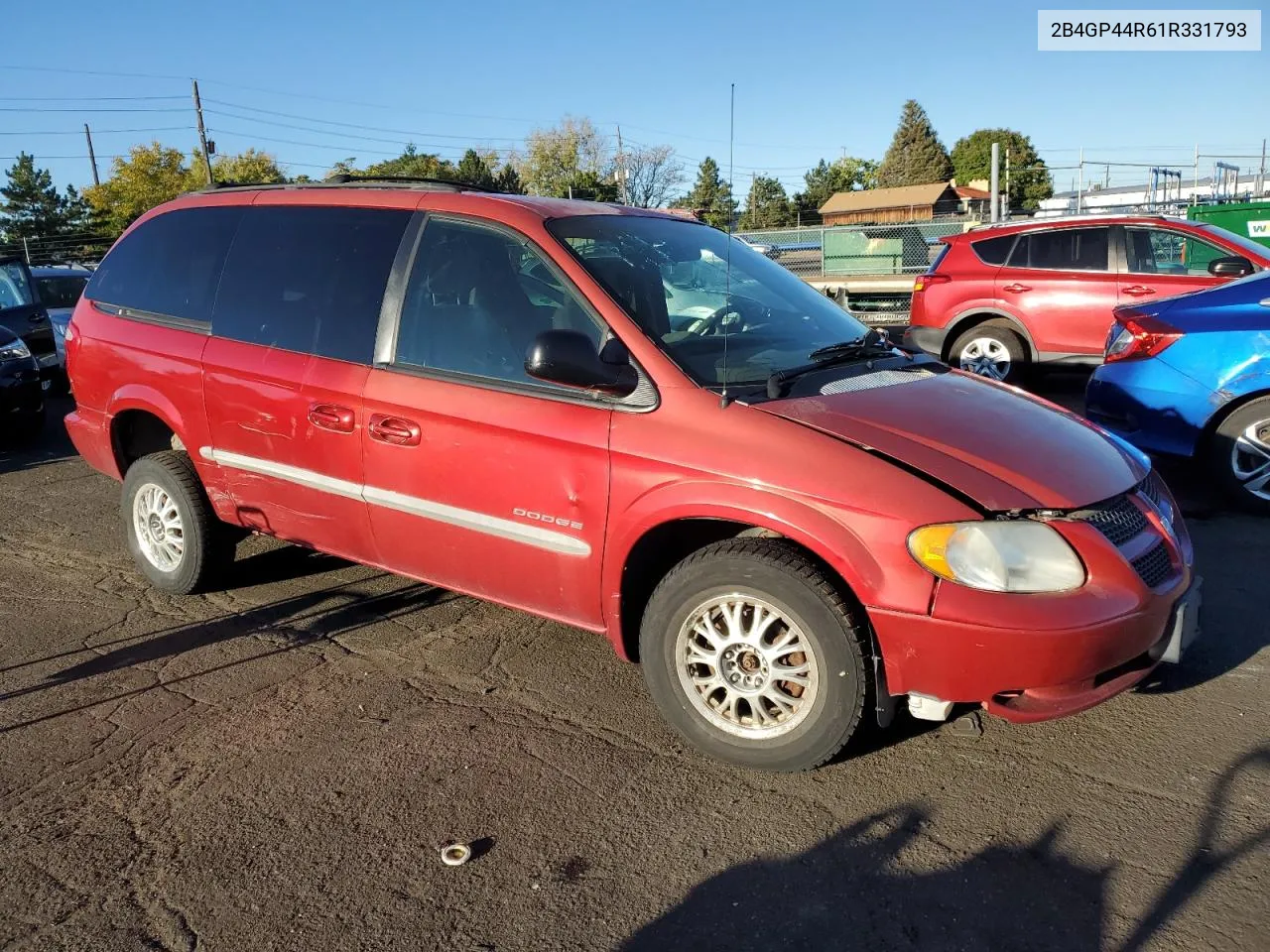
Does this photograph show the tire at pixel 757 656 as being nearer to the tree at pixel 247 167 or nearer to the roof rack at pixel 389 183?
the roof rack at pixel 389 183

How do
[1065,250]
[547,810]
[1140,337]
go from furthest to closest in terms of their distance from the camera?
1. [1065,250]
2. [1140,337]
3. [547,810]

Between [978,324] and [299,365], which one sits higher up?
[299,365]

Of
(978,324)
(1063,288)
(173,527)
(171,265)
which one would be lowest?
(173,527)

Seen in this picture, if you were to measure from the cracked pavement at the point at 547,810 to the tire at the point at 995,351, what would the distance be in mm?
5517

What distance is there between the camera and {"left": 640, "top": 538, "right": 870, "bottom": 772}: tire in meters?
3.00

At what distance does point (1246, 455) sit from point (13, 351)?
969cm

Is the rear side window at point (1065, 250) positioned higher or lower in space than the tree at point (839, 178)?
lower

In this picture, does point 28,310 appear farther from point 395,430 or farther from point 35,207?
point 35,207

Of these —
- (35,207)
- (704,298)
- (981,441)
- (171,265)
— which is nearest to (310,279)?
(171,265)

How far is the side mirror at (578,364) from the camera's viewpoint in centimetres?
328

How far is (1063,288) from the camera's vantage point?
30.5 feet

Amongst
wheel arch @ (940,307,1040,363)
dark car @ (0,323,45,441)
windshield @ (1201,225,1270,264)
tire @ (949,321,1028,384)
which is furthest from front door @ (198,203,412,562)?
windshield @ (1201,225,1270,264)

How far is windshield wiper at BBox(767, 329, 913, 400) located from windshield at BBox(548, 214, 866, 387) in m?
0.05

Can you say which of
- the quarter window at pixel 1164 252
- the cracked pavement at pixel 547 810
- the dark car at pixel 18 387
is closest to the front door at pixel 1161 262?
the quarter window at pixel 1164 252
